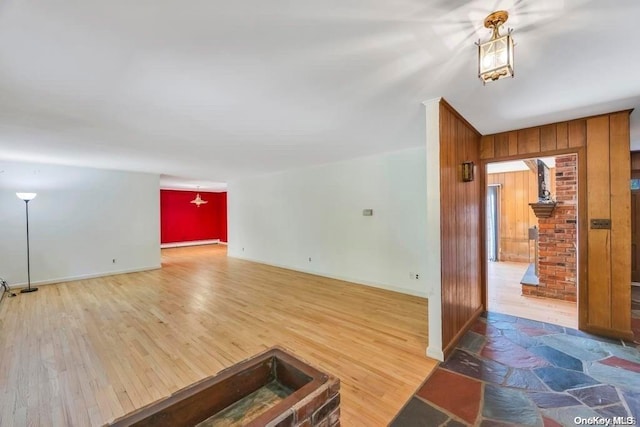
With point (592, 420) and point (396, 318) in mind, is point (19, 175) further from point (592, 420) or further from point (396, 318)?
point (592, 420)

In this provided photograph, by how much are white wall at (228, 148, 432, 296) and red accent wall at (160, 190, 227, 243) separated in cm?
479

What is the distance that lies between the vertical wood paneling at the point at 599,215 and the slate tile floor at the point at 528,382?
0.32 metres

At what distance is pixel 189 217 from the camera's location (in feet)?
36.4

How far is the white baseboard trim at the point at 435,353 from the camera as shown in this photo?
2.49 m

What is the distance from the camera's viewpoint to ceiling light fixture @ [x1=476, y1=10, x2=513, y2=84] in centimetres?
138

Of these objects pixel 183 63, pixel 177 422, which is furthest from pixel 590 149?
pixel 177 422

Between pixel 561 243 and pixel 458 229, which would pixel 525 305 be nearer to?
pixel 561 243

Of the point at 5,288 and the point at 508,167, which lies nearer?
the point at 5,288

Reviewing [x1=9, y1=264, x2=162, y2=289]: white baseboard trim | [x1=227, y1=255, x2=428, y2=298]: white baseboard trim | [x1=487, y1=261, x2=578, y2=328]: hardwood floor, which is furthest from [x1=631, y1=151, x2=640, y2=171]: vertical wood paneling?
[x1=9, y1=264, x2=162, y2=289]: white baseboard trim

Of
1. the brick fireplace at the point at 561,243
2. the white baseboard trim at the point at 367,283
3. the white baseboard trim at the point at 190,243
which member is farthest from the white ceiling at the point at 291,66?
the white baseboard trim at the point at 190,243

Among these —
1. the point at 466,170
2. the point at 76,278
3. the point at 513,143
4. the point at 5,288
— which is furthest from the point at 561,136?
the point at 5,288

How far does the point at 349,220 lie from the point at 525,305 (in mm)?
3069

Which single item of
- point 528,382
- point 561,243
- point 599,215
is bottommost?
point 528,382

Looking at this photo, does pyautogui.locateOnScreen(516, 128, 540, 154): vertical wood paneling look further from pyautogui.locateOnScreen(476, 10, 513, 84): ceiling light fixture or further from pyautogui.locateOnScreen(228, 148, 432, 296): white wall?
pyautogui.locateOnScreen(476, 10, 513, 84): ceiling light fixture
